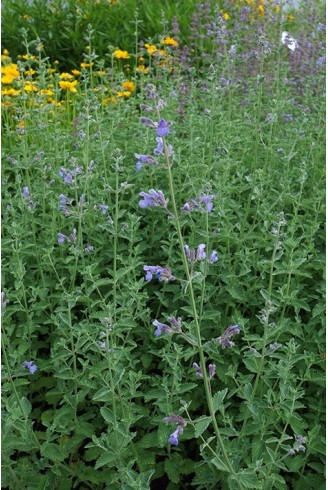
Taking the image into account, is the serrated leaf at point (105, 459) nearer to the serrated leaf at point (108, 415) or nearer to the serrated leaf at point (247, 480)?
the serrated leaf at point (108, 415)

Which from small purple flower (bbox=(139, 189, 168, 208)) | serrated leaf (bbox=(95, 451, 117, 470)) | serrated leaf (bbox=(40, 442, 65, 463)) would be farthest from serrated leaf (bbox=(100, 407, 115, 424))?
small purple flower (bbox=(139, 189, 168, 208))

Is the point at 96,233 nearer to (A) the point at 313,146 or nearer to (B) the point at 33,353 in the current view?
(B) the point at 33,353

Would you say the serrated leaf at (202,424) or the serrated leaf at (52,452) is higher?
the serrated leaf at (202,424)

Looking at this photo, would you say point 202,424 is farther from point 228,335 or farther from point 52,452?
point 52,452

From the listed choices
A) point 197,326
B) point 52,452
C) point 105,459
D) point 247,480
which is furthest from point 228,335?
point 52,452

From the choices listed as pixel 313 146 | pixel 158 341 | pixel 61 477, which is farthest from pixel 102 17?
pixel 61 477

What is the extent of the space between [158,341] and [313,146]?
1470 millimetres

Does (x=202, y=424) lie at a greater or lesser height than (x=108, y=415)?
greater

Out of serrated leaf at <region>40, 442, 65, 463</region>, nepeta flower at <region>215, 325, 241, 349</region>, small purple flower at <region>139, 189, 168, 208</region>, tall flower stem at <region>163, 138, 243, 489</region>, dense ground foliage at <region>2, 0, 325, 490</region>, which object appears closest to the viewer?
tall flower stem at <region>163, 138, 243, 489</region>

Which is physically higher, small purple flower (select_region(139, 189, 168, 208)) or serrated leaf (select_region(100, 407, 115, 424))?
small purple flower (select_region(139, 189, 168, 208))

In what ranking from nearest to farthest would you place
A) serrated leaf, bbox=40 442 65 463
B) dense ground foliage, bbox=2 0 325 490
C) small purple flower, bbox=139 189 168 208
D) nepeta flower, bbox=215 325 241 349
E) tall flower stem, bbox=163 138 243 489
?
tall flower stem, bbox=163 138 243 489 < small purple flower, bbox=139 189 168 208 < nepeta flower, bbox=215 325 241 349 < dense ground foliage, bbox=2 0 325 490 < serrated leaf, bbox=40 442 65 463

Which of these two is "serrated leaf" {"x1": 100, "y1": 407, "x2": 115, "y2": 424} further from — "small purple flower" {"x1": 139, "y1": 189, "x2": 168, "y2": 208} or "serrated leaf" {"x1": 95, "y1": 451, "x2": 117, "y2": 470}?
"small purple flower" {"x1": 139, "y1": 189, "x2": 168, "y2": 208}

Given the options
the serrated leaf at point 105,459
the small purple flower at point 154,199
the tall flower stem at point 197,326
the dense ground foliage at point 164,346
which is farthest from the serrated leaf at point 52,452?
the small purple flower at point 154,199

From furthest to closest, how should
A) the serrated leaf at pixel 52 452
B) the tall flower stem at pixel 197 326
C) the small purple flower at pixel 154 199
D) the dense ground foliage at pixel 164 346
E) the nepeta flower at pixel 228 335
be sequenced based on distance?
1. the serrated leaf at pixel 52 452
2. the dense ground foliage at pixel 164 346
3. the nepeta flower at pixel 228 335
4. the small purple flower at pixel 154 199
5. the tall flower stem at pixel 197 326
